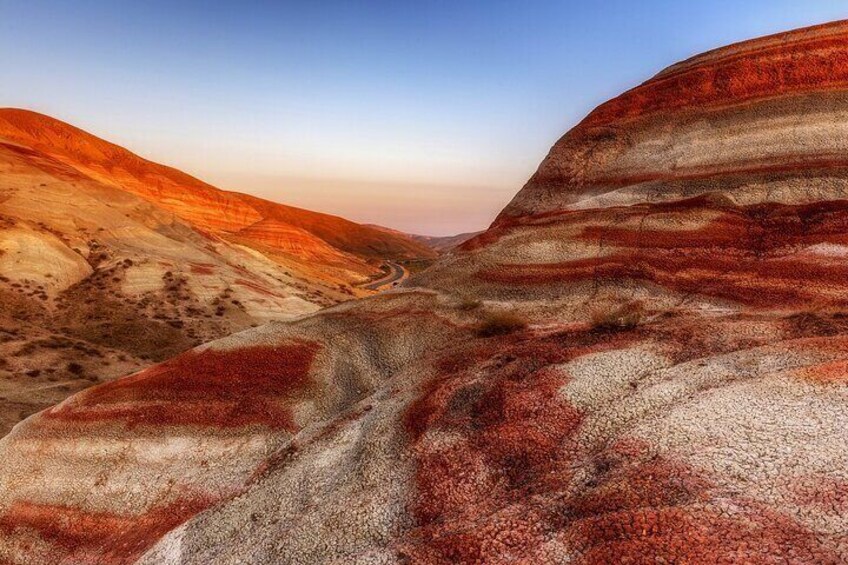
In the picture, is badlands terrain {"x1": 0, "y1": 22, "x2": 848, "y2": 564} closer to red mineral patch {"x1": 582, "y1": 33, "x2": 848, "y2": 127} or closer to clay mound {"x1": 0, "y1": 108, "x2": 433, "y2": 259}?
red mineral patch {"x1": 582, "y1": 33, "x2": 848, "y2": 127}

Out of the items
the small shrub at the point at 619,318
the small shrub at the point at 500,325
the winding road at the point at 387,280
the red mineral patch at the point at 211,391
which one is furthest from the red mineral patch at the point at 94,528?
the winding road at the point at 387,280

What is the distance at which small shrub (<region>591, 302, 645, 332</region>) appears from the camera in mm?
18766

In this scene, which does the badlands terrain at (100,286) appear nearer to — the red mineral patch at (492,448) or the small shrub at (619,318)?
the red mineral patch at (492,448)

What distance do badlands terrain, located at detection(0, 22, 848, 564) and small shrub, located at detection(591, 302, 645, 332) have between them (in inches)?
7.0

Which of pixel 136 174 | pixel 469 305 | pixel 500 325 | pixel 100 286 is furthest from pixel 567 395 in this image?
pixel 136 174

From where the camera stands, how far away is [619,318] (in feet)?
63.3

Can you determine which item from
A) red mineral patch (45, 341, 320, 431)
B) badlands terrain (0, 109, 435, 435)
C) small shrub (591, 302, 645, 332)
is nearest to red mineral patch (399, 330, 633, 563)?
small shrub (591, 302, 645, 332)

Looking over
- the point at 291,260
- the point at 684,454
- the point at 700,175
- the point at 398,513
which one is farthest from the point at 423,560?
the point at 291,260

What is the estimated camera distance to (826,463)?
961 centimetres

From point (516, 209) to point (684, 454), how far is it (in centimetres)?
2229

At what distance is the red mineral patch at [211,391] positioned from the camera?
19.9 meters

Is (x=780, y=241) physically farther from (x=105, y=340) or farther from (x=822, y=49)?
(x=105, y=340)

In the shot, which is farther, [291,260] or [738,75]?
[291,260]

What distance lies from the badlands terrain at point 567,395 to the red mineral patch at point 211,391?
0.38ft
